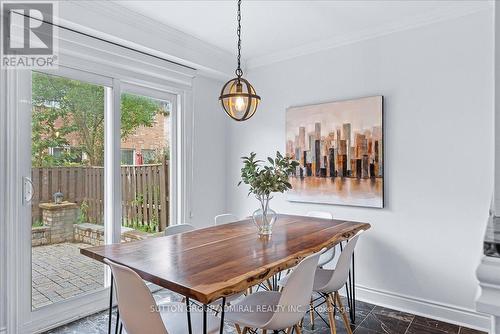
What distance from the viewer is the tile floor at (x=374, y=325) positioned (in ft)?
8.27

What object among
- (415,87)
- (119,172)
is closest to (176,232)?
(119,172)

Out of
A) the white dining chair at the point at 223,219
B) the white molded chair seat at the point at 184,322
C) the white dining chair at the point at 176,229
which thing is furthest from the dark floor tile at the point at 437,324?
the white dining chair at the point at 176,229

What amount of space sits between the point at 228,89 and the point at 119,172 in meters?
1.38

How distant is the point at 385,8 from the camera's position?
268 centimetres

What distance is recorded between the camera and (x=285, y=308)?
1.55 meters

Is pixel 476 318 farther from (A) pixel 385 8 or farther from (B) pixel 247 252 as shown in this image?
(A) pixel 385 8

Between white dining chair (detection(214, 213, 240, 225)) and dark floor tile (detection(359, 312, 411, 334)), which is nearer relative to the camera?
dark floor tile (detection(359, 312, 411, 334))

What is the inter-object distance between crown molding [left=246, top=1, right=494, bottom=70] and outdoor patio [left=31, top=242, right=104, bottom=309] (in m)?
2.75

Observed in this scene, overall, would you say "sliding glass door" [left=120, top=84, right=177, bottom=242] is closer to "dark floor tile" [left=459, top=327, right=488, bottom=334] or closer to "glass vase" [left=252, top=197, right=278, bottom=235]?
"glass vase" [left=252, top=197, right=278, bottom=235]

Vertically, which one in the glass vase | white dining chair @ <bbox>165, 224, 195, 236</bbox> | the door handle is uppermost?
the door handle

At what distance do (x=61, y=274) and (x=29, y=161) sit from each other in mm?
974

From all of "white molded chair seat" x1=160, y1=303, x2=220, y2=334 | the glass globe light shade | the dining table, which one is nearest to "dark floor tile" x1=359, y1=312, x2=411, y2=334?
the dining table

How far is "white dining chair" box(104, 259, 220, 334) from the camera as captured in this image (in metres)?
1.41

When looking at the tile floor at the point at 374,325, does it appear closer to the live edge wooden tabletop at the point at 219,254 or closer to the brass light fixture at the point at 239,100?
the live edge wooden tabletop at the point at 219,254
